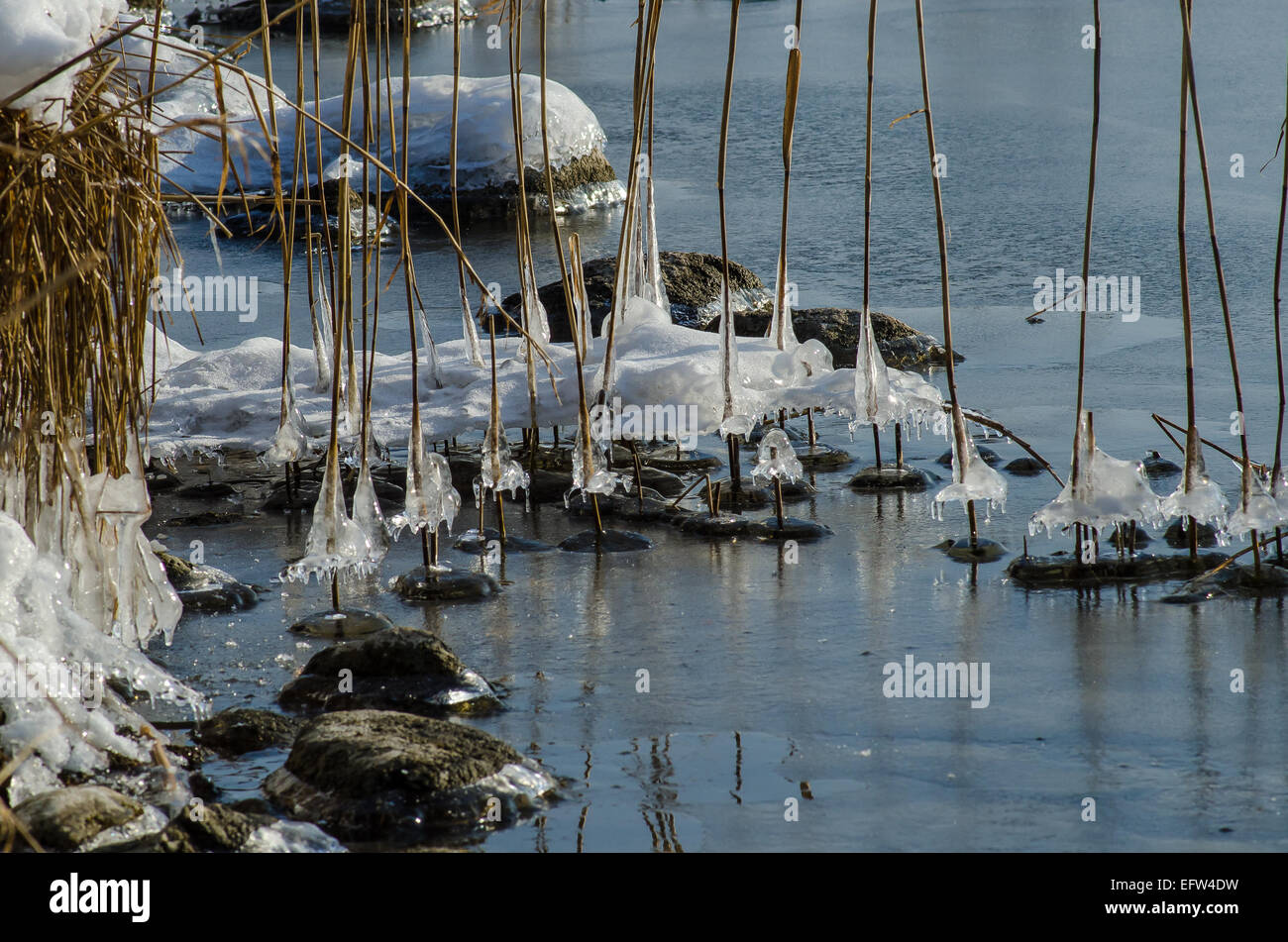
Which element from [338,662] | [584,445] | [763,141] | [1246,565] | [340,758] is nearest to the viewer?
[340,758]

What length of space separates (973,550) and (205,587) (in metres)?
2.23

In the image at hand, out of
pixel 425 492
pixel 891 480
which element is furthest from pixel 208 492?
pixel 891 480

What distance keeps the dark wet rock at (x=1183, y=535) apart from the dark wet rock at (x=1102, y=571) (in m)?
0.17

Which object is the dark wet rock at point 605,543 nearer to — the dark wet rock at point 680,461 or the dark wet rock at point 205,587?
the dark wet rock at point 680,461

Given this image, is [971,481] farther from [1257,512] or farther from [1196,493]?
[1257,512]

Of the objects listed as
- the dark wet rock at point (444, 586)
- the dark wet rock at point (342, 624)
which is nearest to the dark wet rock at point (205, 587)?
the dark wet rock at point (342, 624)

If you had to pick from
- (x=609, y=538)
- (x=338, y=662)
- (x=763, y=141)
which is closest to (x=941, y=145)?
(x=763, y=141)

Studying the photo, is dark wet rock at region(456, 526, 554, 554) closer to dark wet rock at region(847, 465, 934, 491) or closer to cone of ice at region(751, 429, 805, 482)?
cone of ice at region(751, 429, 805, 482)

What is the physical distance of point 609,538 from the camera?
15.8 feet

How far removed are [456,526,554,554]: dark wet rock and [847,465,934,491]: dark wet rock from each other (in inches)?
47.8

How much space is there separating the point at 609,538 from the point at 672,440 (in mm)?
1212

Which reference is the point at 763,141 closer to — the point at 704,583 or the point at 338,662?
the point at 704,583

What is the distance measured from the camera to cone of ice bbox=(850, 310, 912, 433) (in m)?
5.04

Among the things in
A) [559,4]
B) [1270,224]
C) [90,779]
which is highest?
[559,4]
